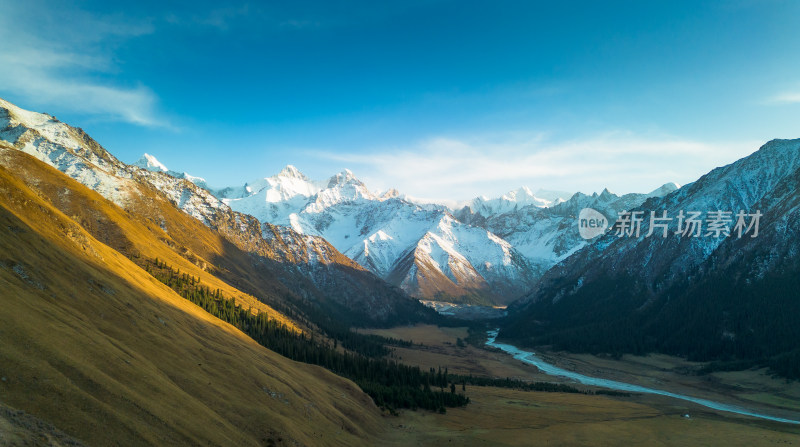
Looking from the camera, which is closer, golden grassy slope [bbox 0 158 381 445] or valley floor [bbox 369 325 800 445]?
golden grassy slope [bbox 0 158 381 445]

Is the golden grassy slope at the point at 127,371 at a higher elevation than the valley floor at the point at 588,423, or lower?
higher

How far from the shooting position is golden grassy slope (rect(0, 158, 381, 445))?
3300 cm

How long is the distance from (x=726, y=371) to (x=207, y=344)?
747 ft

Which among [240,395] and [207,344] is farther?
[207,344]

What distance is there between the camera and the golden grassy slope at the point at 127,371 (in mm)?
33000

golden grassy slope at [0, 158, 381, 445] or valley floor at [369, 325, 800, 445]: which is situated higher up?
golden grassy slope at [0, 158, 381, 445]

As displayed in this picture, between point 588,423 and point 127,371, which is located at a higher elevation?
point 127,371

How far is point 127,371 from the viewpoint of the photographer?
141ft

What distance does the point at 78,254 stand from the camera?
286ft

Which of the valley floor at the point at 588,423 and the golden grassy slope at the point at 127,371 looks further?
the valley floor at the point at 588,423

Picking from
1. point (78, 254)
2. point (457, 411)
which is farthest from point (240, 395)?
point (457, 411)

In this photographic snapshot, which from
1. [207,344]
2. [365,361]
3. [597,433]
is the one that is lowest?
[365,361]

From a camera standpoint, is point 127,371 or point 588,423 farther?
point 588,423

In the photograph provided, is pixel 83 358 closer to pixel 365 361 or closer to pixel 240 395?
pixel 240 395
